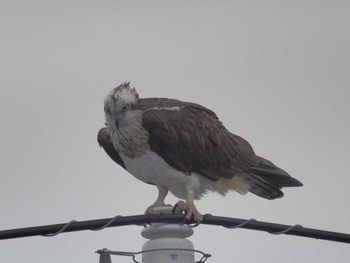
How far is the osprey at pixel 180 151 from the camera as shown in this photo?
7473mm

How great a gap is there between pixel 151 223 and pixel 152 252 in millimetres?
386

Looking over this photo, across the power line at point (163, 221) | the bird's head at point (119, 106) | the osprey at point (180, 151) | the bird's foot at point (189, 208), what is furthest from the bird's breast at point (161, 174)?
the power line at point (163, 221)

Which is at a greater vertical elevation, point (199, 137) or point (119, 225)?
point (199, 137)

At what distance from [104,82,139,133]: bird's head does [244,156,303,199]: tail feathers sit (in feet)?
4.22

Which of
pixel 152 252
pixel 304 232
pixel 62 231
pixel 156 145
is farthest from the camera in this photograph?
pixel 156 145

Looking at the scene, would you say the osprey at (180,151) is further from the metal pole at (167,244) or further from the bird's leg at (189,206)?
the metal pole at (167,244)


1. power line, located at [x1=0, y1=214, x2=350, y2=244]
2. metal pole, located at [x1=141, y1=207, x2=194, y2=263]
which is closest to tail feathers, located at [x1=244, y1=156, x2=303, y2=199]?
power line, located at [x1=0, y1=214, x2=350, y2=244]

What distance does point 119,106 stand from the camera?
24.1 ft

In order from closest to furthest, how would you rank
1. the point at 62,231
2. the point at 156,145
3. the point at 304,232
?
1. the point at 62,231
2. the point at 304,232
3. the point at 156,145

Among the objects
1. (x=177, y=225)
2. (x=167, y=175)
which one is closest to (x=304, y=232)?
(x=177, y=225)

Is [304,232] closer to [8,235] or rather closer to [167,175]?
[8,235]

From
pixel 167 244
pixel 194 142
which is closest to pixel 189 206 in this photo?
pixel 194 142

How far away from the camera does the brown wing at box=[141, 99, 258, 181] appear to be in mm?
7520

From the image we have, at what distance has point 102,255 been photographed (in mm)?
4660
